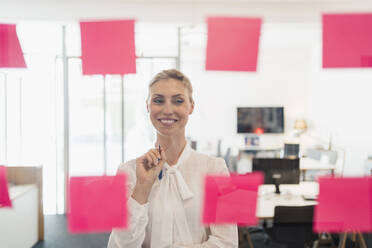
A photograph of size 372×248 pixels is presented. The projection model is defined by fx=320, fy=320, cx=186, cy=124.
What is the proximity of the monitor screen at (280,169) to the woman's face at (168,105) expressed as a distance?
2248mm

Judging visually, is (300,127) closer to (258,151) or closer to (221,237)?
(258,151)

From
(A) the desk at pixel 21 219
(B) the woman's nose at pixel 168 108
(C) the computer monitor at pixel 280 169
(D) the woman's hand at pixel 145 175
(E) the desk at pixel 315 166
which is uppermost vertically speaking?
(B) the woman's nose at pixel 168 108

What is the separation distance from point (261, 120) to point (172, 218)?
7.06 meters

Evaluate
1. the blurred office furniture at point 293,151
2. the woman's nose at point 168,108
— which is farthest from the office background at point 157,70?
the woman's nose at point 168,108

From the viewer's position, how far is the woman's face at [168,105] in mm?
1160

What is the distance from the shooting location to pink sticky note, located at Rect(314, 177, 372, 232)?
118cm

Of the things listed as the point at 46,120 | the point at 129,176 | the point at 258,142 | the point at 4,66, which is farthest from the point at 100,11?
the point at 258,142

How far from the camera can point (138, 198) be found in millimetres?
1140

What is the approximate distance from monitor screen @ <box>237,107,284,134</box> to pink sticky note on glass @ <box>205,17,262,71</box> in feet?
22.9

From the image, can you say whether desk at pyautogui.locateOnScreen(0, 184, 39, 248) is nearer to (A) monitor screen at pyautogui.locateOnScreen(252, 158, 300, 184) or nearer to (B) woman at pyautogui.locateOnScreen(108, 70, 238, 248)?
(B) woman at pyautogui.locateOnScreen(108, 70, 238, 248)

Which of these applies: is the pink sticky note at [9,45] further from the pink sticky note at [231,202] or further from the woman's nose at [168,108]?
the pink sticky note at [231,202]

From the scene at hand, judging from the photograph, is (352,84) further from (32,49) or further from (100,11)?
(32,49)

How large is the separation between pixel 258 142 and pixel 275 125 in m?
0.62

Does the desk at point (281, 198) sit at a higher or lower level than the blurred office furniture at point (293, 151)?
lower
